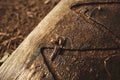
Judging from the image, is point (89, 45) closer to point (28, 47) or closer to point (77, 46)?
point (77, 46)

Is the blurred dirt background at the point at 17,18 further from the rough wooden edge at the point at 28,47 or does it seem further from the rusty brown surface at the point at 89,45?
the rusty brown surface at the point at 89,45

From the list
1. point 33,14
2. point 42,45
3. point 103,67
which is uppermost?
point 42,45

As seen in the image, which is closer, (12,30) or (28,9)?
(12,30)

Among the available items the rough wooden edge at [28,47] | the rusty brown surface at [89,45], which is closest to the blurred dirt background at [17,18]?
the rough wooden edge at [28,47]

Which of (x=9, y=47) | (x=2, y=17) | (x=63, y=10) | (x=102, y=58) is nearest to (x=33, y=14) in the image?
(x=2, y=17)

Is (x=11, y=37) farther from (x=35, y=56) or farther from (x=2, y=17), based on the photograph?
(x=35, y=56)

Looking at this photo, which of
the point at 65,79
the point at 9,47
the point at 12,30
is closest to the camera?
the point at 65,79
